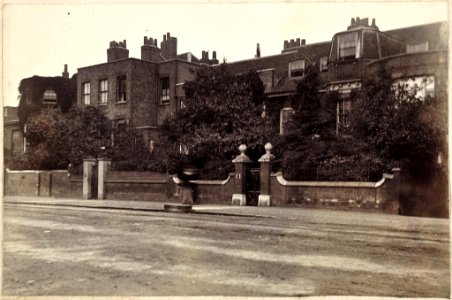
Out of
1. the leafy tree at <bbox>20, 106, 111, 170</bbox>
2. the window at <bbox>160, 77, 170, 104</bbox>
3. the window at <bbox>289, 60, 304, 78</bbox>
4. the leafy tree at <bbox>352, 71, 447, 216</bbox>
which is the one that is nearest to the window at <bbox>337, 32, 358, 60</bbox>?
the window at <bbox>289, 60, 304, 78</bbox>

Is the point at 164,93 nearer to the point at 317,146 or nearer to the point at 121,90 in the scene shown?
the point at 121,90

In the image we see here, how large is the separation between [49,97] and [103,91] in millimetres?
5629

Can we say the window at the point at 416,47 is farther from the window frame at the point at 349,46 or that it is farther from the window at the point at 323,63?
the window at the point at 323,63

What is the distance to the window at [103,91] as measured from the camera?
3431cm

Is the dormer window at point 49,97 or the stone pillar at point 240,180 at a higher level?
the dormer window at point 49,97

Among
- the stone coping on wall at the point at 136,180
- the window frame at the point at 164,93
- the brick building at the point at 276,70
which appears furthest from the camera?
the window frame at the point at 164,93

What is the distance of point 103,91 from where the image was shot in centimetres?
3447

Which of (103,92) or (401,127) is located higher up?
(103,92)

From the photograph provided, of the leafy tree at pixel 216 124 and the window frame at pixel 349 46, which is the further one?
the window frame at pixel 349 46

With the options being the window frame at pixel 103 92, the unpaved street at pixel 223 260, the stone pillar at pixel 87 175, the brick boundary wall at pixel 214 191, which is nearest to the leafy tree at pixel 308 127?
the brick boundary wall at pixel 214 191

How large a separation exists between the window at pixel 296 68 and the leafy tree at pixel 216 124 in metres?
4.35

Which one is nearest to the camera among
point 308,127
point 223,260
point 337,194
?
point 223,260

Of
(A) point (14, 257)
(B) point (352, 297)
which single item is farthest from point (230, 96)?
(B) point (352, 297)

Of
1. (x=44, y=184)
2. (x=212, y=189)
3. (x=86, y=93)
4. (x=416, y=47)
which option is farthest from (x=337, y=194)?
(x=86, y=93)
